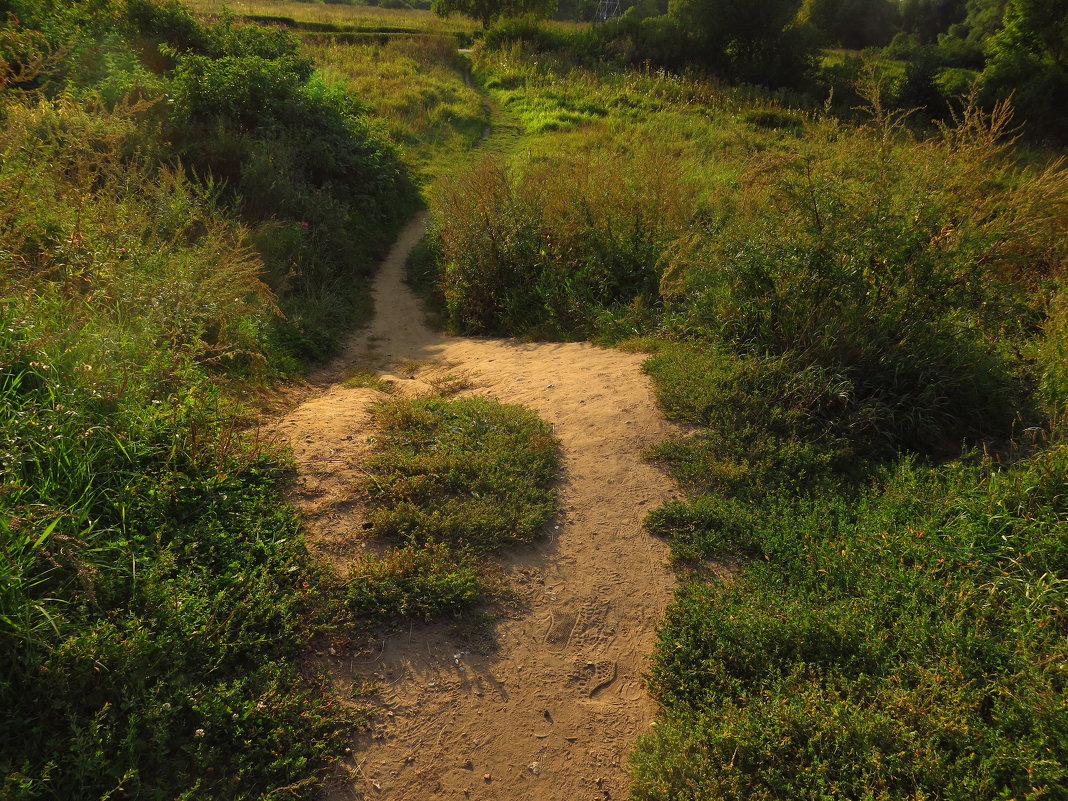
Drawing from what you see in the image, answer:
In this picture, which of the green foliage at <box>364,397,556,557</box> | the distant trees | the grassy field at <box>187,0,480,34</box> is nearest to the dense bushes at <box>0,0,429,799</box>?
the green foliage at <box>364,397,556,557</box>

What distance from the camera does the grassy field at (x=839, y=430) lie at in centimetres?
273

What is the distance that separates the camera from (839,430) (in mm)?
5078

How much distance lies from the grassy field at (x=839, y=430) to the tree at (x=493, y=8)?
2480 centimetres

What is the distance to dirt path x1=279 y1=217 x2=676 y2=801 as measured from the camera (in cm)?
281

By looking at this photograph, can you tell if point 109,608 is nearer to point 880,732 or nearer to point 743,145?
point 880,732

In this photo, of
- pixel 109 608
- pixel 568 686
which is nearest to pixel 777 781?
pixel 568 686

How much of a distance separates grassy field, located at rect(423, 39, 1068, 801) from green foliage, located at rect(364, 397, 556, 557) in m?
1.04

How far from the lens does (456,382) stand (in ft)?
20.9

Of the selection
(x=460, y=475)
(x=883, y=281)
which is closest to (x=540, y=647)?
(x=460, y=475)

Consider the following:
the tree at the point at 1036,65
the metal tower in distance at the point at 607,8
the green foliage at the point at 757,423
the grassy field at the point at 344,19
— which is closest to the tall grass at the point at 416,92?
the grassy field at the point at 344,19

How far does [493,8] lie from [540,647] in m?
33.9

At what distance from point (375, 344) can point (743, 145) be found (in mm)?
11057

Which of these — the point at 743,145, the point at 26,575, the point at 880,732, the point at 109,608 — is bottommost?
the point at 880,732

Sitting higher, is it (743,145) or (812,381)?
(743,145)
